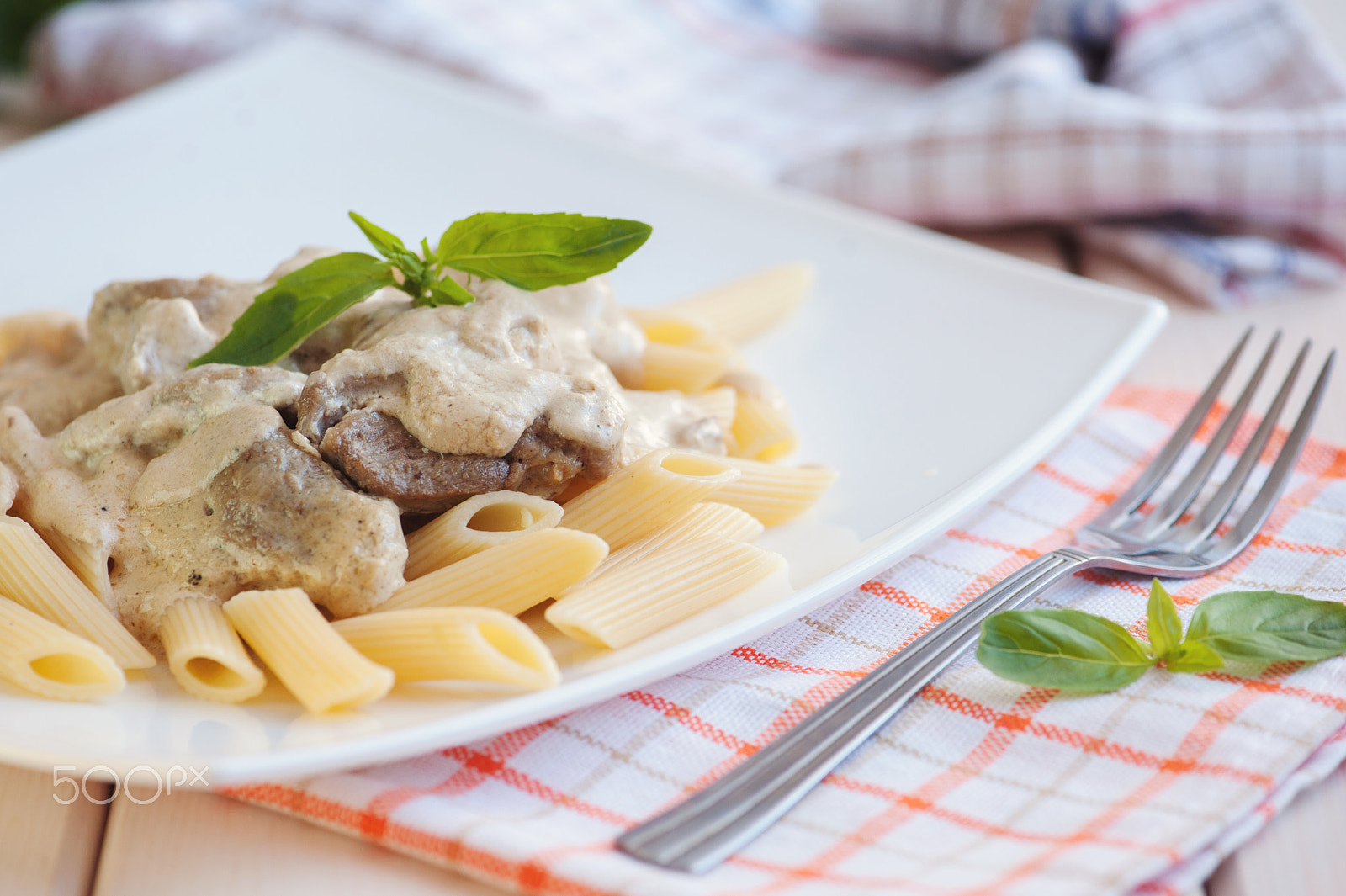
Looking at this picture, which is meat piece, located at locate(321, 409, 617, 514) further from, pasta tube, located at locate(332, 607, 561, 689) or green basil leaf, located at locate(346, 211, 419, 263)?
green basil leaf, located at locate(346, 211, 419, 263)

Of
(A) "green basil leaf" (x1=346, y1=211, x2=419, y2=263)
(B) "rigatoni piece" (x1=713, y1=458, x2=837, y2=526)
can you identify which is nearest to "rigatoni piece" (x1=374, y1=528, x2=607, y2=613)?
(B) "rigatoni piece" (x1=713, y1=458, x2=837, y2=526)

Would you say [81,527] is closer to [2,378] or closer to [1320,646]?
[2,378]

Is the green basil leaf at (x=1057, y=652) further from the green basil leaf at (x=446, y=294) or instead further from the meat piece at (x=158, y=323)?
the meat piece at (x=158, y=323)

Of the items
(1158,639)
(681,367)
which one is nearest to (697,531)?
(681,367)

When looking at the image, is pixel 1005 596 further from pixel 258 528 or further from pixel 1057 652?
pixel 258 528

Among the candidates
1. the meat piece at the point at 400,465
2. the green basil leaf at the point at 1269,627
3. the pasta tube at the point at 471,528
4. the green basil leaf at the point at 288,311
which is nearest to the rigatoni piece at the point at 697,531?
the pasta tube at the point at 471,528

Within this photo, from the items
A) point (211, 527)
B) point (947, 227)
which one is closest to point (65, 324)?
point (211, 527)
